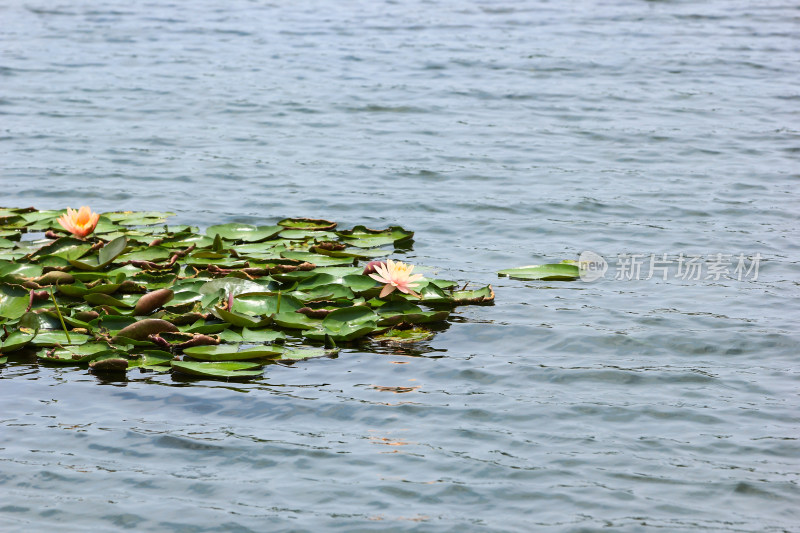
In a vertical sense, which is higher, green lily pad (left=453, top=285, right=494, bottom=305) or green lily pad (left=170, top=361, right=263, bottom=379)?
green lily pad (left=453, top=285, right=494, bottom=305)

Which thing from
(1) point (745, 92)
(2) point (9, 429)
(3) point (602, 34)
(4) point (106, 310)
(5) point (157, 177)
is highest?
(3) point (602, 34)

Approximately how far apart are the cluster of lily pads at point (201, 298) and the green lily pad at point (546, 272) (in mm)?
534

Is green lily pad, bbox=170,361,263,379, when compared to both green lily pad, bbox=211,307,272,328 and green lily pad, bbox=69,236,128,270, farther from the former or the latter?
green lily pad, bbox=69,236,128,270

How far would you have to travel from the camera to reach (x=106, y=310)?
221 inches

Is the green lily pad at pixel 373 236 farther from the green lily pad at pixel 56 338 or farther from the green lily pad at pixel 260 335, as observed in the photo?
the green lily pad at pixel 56 338

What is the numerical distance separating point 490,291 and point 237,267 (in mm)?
1726

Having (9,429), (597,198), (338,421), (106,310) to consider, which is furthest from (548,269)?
(9,429)

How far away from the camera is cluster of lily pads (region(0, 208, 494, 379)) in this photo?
522 centimetres

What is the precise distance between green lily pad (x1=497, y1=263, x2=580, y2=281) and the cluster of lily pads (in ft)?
1.75

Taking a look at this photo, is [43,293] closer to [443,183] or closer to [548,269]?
[548,269]

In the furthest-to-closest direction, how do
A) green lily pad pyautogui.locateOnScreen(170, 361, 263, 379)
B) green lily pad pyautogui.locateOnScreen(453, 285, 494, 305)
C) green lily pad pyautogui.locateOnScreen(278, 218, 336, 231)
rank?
1. green lily pad pyautogui.locateOnScreen(278, 218, 336, 231)
2. green lily pad pyautogui.locateOnScreen(453, 285, 494, 305)
3. green lily pad pyautogui.locateOnScreen(170, 361, 263, 379)

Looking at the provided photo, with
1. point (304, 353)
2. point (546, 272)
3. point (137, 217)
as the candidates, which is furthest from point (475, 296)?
point (137, 217)

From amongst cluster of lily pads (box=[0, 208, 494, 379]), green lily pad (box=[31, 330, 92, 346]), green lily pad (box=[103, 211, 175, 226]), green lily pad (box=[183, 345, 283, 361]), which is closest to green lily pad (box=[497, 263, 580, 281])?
cluster of lily pads (box=[0, 208, 494, 379])

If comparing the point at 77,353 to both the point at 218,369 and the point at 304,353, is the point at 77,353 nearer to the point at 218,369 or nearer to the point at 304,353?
the point at 218,369
